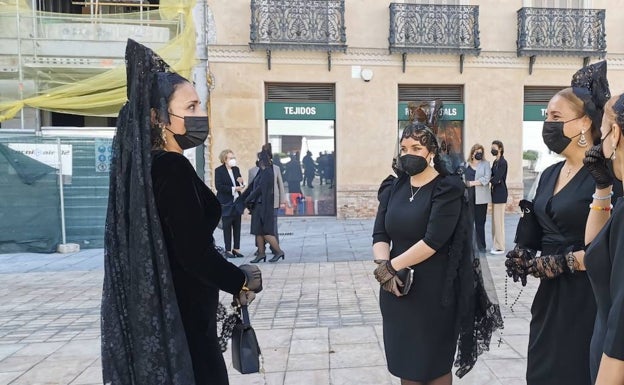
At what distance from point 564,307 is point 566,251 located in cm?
29

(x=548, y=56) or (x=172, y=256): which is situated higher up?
(x=548, y=56)

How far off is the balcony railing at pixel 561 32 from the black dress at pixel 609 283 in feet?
49.0

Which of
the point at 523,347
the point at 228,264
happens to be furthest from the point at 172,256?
the point at 523,347

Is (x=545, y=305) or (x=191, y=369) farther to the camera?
(x=545, y=305)

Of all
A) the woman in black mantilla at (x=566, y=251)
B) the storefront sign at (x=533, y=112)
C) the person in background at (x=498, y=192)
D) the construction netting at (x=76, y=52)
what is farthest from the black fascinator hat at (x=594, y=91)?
the storefront sign at (x=533, y=112)

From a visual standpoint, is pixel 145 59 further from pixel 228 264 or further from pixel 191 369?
pixel 191 369

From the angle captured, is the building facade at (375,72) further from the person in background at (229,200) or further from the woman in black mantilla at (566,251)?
the woman in black mantilla at (566,251)

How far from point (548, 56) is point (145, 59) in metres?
15.6

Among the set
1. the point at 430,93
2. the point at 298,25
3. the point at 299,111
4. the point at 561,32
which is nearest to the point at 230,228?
the point at 299,111

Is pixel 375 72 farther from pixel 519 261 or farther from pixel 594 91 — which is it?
pixel 519 261

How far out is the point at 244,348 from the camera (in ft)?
7.97

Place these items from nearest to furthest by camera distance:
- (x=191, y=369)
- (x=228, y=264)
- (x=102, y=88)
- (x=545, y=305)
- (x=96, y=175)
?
(x=191, y=369) → (x=228, y=264) → (x=545, y=305) → (x=96, y=175) → (x=102, y=88)

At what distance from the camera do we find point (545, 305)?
8.75 feet

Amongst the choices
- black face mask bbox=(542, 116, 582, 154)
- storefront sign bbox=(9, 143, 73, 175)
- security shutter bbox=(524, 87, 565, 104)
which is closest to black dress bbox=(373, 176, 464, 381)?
black face mask bbox=(542, 116, 582, 154)
